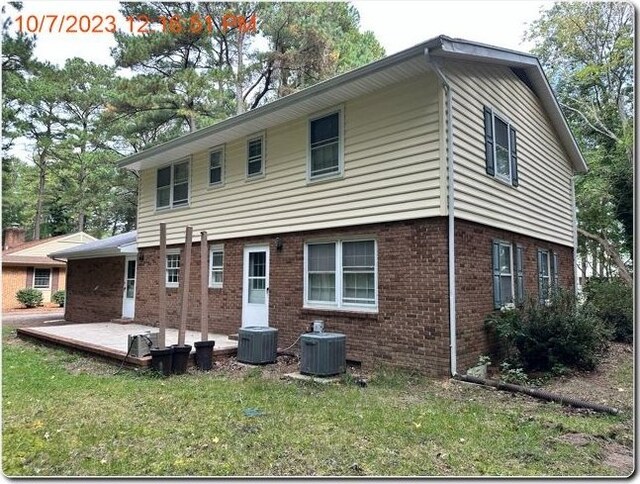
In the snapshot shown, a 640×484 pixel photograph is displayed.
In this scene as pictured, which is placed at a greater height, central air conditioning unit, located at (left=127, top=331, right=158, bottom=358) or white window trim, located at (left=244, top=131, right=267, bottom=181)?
white window trim, located at (left=244, top=131, right=267, bottom=181)

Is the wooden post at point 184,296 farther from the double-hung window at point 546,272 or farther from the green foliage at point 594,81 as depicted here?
the green foliage at point 594,81

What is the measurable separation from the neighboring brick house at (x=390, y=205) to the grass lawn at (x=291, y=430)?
154 cm

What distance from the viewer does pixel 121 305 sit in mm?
14984

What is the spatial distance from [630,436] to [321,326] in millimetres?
4653

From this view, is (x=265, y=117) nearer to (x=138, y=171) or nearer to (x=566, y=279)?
(x=138, y=171)

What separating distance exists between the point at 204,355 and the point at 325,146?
4602 mm

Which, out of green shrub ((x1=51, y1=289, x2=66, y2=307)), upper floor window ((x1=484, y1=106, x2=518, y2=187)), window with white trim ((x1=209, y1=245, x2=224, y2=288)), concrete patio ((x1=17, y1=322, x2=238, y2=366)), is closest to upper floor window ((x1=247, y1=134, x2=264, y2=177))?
window with white trim ((x1=209, y1=245, x2=224, y2=288))

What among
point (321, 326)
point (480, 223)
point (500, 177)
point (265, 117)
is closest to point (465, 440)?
point (321, 326)

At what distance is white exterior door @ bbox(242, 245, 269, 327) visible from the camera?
10.4m

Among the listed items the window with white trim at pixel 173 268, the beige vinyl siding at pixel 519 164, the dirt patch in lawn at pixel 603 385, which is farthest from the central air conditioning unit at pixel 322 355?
the window with white trim at pixel 173 268

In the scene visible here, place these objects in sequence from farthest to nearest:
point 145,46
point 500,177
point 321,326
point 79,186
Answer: point 79,186 < point 145,46 < point 500,177 < point 321,326

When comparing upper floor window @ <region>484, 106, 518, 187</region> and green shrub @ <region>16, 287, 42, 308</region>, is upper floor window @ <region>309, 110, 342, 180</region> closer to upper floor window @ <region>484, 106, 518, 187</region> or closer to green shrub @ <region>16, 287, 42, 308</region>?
upper floor window @ <region>484, 106, 518, 187</region>

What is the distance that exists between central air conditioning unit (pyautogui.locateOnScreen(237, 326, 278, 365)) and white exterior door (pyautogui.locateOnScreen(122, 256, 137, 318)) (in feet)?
23.4

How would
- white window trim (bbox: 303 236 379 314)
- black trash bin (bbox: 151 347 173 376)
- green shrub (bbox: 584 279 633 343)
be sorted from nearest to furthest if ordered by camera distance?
black trash bin (bbox: 151 347 173 376)
white window trim (bbox: 303 236 379 314)
green shrub (bbox: 584 279 633 343)
